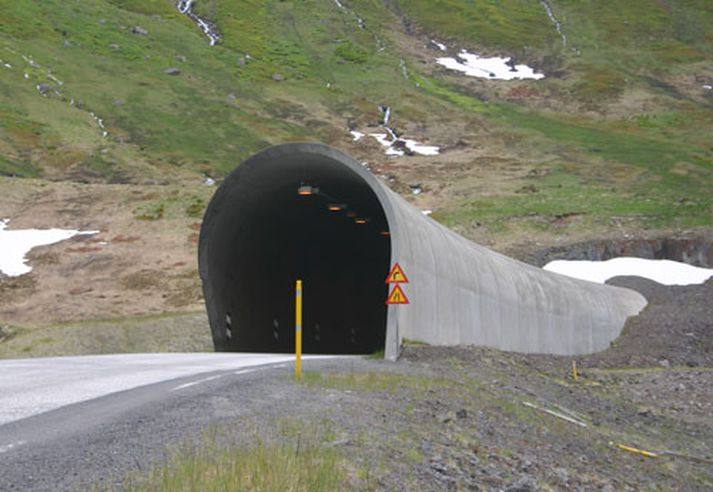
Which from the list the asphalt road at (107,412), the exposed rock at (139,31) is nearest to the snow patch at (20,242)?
the asphalt road at (107,412)

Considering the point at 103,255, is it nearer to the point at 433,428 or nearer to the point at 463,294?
the point at 463,294

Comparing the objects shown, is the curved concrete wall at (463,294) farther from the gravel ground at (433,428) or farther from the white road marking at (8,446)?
the white road marking at (8,446)

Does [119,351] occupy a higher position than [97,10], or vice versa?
[97,10]

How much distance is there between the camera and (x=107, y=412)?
837cm

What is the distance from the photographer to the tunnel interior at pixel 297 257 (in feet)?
75.5

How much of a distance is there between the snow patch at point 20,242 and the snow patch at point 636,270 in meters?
31.0

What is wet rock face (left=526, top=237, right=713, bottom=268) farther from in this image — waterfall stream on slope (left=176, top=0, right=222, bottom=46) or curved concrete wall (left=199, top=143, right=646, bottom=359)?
waterfall stream on slope (left=176, top=0, right=222, bottom=46)

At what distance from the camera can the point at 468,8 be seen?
580 feet

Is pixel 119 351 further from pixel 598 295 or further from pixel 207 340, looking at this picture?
pixel 598 295

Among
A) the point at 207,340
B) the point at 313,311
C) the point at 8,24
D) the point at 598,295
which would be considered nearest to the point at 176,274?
the point at 207,340

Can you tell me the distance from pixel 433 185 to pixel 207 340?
1647 inches

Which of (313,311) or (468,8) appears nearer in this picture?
(313,311)

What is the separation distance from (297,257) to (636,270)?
2667 centimetres

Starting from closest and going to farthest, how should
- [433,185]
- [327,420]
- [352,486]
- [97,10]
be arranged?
[352,486] → [327,420] → [433,185] → [97,10]
